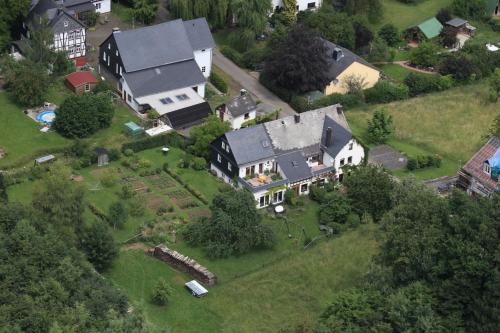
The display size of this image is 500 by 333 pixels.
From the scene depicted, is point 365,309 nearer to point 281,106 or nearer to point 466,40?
point 281,106

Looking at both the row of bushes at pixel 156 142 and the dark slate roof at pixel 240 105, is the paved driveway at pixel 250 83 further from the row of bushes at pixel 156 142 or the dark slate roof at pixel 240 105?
the row of bushes at pixel 156 142

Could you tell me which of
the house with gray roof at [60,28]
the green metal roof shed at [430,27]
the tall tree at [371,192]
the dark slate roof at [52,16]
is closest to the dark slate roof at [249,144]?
the tall tree at [371,192]

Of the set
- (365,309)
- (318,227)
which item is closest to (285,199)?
(318,227)

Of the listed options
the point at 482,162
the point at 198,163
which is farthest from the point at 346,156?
the point at 198,163

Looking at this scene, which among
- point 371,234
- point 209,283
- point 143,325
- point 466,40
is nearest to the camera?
point 143,325

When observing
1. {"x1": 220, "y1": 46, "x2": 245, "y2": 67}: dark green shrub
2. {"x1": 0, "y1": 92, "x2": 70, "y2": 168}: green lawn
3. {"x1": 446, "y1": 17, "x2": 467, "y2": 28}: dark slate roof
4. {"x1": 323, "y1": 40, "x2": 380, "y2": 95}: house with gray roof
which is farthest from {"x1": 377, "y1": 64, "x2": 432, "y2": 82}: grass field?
{"x1": 0, "y1": 92, "x2": 70, "y2": 168}: green lawn

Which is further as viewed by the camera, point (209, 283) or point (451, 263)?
point (209, 283)
